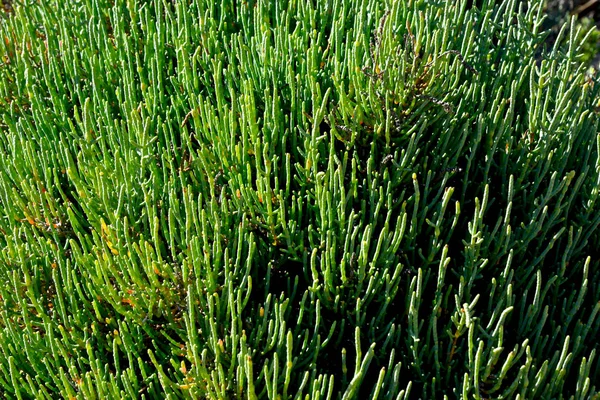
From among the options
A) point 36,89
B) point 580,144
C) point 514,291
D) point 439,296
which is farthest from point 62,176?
point 580,144

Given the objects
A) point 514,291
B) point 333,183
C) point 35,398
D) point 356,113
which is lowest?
point 35,398

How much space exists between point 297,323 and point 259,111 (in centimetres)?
83

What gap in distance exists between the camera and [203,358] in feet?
5.70

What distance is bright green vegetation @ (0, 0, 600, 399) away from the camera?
192cm

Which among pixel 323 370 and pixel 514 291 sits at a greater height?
pixel 514 291

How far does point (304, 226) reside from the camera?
2.20 m

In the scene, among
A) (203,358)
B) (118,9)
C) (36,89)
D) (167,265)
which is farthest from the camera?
(118,9)

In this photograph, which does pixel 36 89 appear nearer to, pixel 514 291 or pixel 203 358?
pixel 203 358

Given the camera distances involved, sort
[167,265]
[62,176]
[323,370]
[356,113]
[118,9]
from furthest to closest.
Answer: [118,9], [62,176], [356,113], [323,370], [167,265]

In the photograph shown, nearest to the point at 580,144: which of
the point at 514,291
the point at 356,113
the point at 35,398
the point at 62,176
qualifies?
the point at 514,291

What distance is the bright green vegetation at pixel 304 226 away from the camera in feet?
6.30

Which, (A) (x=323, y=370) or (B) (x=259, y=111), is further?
(B) (x=259, y=111)

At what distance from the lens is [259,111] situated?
96.5 inches

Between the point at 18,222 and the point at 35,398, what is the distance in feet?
1.99
